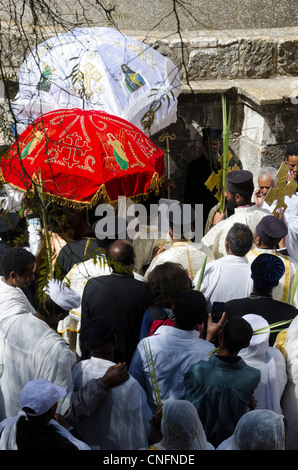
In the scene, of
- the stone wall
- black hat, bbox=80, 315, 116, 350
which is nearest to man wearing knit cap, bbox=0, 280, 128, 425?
black hat, bbox=80, 315, 116, 350

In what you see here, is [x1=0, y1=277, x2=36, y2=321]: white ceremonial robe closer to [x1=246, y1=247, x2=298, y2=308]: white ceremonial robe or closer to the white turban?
the white turban

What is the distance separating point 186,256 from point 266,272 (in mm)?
812

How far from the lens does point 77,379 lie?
12.5 feet

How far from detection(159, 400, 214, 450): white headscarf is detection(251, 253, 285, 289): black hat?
49.6 inches

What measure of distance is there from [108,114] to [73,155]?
2.48ft

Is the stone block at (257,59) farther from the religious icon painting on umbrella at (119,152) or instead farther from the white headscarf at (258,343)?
the white headscarf at (258,343)

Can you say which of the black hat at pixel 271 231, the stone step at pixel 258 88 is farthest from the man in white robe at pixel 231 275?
the stone step at pixel 258 88

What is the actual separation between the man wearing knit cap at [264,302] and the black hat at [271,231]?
57 cm

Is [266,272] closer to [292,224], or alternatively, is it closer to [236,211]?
[236,211]

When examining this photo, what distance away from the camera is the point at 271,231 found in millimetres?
4895
